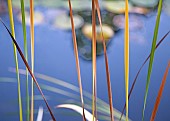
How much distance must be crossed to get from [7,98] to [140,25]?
71 centimetres

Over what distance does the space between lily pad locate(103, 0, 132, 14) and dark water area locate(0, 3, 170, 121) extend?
A: 12 cm

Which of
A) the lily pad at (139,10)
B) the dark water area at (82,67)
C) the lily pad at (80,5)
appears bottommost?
the dark water area at (82,67)

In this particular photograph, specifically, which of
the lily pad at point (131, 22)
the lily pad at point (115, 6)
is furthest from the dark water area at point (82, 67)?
the lily pad at point (115, 6)

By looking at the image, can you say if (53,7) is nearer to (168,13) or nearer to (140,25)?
(140,25)

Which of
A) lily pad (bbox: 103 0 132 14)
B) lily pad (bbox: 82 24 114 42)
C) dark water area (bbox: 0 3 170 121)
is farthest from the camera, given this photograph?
lily pad (bbox: 103 0 132 14)

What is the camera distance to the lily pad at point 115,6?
1652 millimetres

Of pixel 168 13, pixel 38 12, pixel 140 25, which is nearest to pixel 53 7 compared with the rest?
pixel 38 12

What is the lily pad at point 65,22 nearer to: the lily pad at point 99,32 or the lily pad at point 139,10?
the lily pad at point 99,32

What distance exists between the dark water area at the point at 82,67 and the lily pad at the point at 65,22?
3 cm

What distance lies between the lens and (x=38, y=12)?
161 centimetres

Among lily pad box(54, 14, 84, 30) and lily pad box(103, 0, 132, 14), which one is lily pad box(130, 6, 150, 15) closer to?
lily pad box(103, 0, 132, 14)

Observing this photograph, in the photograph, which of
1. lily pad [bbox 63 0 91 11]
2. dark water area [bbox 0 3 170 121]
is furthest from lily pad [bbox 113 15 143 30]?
lily pad [bbox 63 0 91 11]

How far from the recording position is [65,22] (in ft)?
5.17

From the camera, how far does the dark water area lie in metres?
1.42
